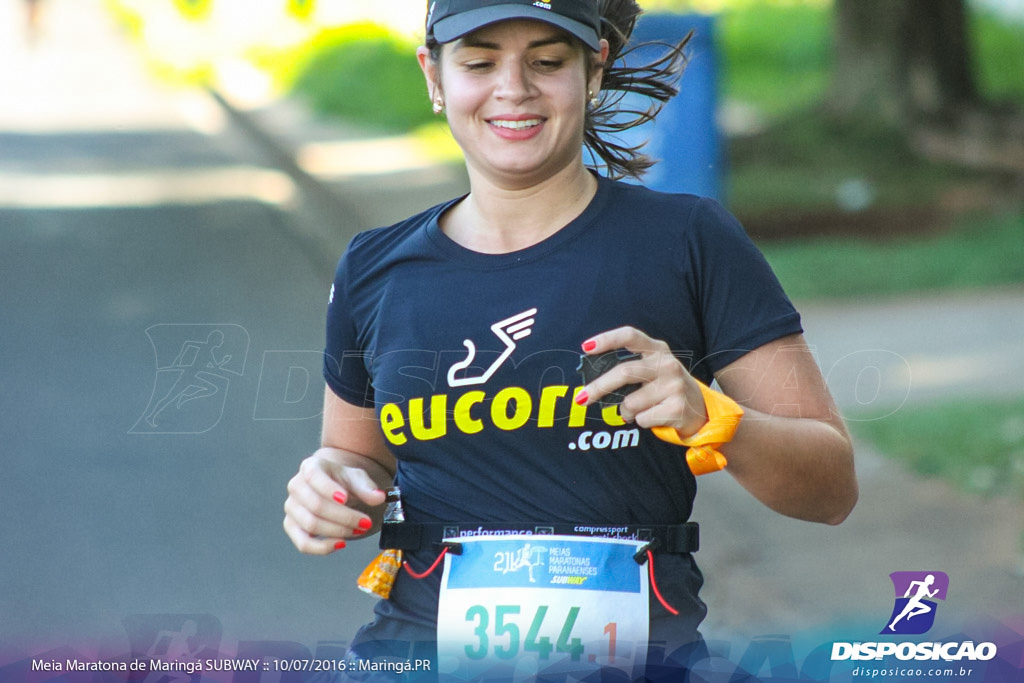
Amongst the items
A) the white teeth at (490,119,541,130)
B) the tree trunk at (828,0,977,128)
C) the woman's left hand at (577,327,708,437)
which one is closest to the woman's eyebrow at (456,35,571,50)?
the white teeth at (490,119,541,130)

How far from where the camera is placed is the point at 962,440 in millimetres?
5703

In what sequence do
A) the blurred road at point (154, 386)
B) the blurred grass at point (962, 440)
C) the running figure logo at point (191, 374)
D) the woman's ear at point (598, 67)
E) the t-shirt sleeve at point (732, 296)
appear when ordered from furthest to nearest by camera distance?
the blurred grass at point (962, 440) → the blurred road at point (154, 386) → the running figure logo at point (191, 374) → the woman's ear at point (598, 67) → the t-shirt sleeve at point (732, 296)

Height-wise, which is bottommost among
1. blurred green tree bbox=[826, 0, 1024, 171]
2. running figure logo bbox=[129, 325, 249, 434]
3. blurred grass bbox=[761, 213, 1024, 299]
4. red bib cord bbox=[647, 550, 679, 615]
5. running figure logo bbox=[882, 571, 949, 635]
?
running figure logo bbox=[882, 571, 949, 635]

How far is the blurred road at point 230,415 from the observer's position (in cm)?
477

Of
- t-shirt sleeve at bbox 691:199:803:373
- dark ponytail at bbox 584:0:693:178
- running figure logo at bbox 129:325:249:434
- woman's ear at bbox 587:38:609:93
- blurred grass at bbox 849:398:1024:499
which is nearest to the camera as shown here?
t-shirt sleeve at bbox 691:199:803:373

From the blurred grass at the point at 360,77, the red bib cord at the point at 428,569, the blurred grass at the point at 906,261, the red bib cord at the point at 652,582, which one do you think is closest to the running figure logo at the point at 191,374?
the red bib cord at the point at 428,569

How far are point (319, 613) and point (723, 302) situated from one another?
3.09 metres

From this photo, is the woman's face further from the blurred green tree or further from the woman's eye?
the blurred green tree

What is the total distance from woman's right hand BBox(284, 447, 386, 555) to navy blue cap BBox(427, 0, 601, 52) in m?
0.77

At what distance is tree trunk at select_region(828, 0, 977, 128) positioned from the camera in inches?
435

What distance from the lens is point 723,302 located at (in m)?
2.12

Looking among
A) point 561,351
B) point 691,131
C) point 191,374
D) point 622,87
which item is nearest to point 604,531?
point 561,351

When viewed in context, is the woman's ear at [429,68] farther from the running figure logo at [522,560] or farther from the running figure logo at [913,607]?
the running figure logo at [913,607]

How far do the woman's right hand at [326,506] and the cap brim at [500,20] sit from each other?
0.77 meters
